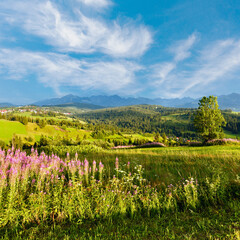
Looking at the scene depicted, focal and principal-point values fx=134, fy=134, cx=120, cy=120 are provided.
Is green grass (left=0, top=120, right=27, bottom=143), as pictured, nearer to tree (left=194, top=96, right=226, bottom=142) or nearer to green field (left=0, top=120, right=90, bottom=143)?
green field (left=0, top=120, right=90, bottom=143)

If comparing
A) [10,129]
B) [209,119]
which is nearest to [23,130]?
[10,129]

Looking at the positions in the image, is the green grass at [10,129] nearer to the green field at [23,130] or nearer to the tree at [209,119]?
the green field at [23,130]

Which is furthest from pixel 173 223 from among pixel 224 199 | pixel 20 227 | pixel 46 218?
pixel 20 227

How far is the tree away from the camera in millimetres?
31984

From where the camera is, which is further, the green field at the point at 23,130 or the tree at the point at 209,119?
the green field at the point at 23,130

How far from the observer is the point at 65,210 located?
13.4 feet

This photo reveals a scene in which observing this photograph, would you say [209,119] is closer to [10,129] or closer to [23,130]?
[23,130]

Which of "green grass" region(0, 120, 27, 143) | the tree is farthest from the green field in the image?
the tree

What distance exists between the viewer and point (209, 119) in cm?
3206

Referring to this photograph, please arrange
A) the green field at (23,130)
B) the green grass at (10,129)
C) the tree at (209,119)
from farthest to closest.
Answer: the green field at (23,130), the green grass at (10,129), the tree at (209,119)

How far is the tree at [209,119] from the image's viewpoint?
32.0 meters

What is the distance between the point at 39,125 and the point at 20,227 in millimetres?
179764

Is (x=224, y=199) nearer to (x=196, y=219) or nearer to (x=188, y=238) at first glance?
(x=196, y=219)

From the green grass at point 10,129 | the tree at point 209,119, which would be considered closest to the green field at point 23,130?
the green grass at point 10,129
